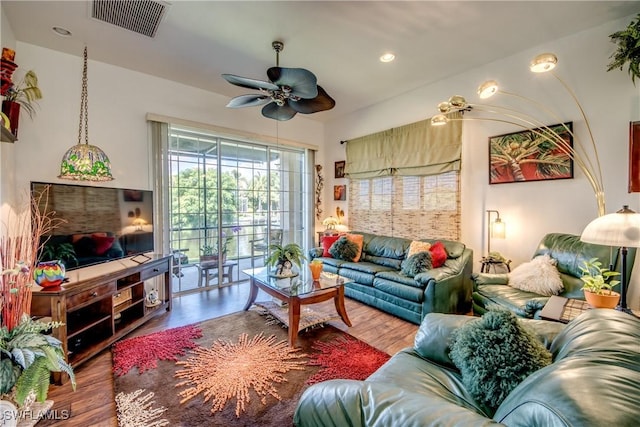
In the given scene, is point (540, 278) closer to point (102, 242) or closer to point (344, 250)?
point (344, 250)

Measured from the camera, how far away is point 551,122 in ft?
9.73

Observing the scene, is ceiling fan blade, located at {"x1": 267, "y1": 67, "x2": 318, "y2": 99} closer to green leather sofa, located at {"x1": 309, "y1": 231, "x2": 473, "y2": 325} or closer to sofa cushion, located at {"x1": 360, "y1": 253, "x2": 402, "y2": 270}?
green leather sofa, located at {"x1": 309, "y1": 231, "x2": 473, "y2": 325}

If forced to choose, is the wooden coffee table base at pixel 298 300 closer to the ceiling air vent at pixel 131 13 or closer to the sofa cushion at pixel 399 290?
the sofa cushion at pixel 399 290

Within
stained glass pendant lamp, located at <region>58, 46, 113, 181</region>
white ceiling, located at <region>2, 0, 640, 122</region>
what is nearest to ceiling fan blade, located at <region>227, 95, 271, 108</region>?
white ceiling, located at <region>2, 0, 640, 122</region>

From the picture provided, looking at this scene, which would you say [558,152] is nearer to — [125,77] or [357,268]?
[357,268]

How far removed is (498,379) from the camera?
1141mm

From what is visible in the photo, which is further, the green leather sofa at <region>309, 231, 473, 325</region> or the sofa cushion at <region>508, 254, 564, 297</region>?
the green leather sofa at <region>309, 231, 473, 325</region>

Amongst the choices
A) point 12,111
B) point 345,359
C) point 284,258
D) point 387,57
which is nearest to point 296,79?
point 387,57

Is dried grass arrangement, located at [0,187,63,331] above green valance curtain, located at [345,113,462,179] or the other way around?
the other way around

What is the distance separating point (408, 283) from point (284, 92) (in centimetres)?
240

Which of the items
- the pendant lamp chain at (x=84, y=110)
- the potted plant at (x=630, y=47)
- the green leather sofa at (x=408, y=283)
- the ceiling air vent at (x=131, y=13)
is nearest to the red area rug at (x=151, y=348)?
the green leather sofa at (x=408, y=283)

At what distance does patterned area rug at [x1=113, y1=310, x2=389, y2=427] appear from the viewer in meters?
1.72

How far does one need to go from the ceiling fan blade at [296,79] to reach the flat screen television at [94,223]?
207 centimetres

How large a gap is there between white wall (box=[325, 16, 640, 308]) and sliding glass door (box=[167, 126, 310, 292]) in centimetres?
261
